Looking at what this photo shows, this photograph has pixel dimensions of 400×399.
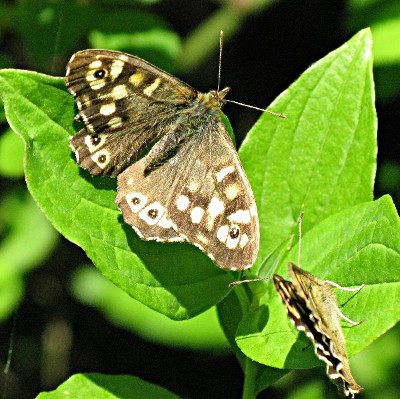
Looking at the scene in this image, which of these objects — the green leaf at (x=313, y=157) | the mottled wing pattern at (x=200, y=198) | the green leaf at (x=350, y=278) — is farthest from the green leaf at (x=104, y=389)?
the mottled wing pattern at (x=200, y=198)

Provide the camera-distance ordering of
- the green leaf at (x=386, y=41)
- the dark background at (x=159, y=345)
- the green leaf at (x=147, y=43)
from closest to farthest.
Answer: the green leaf at (x=147, y=43), the green leaf at (x=386, y=41), the dark background at (x=159, y=345)

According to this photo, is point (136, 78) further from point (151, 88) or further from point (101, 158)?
point (101, 158)

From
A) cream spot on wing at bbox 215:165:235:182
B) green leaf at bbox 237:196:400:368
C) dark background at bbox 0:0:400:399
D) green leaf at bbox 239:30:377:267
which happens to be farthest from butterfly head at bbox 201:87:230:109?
dark background at bbox 0:0:400:399

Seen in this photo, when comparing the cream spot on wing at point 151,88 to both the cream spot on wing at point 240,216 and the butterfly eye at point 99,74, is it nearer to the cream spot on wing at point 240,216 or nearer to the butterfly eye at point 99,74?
the butterfly eye at point 99,74

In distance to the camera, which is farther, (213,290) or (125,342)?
(125,342)

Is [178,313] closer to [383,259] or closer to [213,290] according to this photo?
[213,290]

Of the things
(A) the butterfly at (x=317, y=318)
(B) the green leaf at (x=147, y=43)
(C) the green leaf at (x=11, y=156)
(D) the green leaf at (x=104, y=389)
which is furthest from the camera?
(B) the green leaf at (x=147, y=43)

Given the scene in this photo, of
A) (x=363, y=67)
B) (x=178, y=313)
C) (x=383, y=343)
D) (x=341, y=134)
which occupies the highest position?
(x=363, y=67)

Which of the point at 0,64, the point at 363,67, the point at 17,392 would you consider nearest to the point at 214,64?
the point at 0,64
